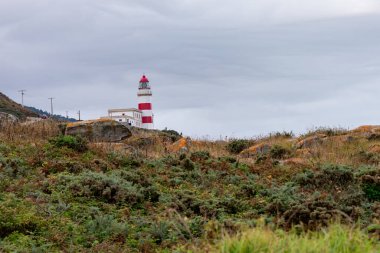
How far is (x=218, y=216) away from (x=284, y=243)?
4.98 metres

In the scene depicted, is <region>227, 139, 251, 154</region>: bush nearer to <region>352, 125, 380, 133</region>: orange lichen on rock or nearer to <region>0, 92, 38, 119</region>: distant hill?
<region>352, 125, 380, 133</region>: orange lichen on rock

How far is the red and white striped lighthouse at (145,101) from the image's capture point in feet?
185

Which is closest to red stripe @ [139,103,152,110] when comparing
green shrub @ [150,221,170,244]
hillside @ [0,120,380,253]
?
hillside @ [0,120,380,253]

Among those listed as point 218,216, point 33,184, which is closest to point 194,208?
point 218,216

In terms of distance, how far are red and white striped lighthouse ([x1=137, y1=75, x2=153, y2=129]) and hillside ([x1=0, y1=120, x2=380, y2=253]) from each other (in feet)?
117

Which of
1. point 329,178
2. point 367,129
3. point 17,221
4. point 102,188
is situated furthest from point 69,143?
point 367,129

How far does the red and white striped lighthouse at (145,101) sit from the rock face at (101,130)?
104 feet

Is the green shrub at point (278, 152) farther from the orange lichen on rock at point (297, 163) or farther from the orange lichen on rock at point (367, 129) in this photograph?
the orange lichen on rock at point (367, 129)

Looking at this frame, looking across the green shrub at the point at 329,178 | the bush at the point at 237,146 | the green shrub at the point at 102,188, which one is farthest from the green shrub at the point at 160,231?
the bush at the point at 237,146

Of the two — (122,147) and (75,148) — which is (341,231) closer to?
(75,148)

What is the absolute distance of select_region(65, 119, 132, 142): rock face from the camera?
22969mm

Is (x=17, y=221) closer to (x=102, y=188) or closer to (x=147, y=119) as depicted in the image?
(x=102, y=188)

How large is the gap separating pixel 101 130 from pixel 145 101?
33.1 metres

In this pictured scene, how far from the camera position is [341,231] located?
5.76 meters
